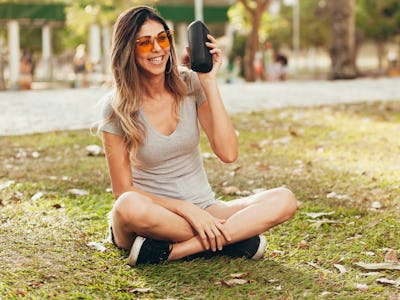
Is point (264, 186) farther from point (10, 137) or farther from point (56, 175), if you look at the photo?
point (10, 137)

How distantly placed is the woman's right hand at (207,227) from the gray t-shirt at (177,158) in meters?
0.27

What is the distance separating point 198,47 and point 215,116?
43 cm

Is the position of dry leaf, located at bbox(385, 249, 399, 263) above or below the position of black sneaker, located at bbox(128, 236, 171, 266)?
below

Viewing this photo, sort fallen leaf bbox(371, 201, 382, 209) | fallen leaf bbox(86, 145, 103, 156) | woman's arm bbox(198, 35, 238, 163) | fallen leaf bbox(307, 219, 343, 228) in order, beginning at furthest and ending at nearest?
fallen leaf bbox(86, 145, 103, 156) < fallen leaf bbox(371, 201, 382, 209) < fallen leaf bbox(307, 219, 343, 228) < woman's arm bbox(198, 35, 238, 163)

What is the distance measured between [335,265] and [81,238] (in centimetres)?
162

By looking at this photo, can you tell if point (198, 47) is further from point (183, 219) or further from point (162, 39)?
point (183, 219)

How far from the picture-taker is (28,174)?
7.28 meters

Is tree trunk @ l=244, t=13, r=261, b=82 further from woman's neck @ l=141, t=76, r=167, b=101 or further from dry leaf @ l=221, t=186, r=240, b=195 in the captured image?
woman's neck @ l=141, t=76, r=167, b=101

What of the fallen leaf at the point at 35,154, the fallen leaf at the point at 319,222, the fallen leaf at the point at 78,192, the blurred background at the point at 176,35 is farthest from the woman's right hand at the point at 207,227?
the blurred background at the point at 176,35

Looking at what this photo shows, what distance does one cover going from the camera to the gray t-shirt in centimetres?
454

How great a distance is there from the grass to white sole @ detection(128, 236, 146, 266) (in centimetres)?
8

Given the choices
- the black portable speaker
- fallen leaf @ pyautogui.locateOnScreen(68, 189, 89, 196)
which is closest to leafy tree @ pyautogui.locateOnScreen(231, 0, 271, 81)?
fallen leaf @ pyautogui.locateOnScreen(68, 189, 89, 196)

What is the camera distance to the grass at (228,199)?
13.0ft

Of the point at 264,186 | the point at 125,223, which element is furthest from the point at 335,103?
the point at 125,223
